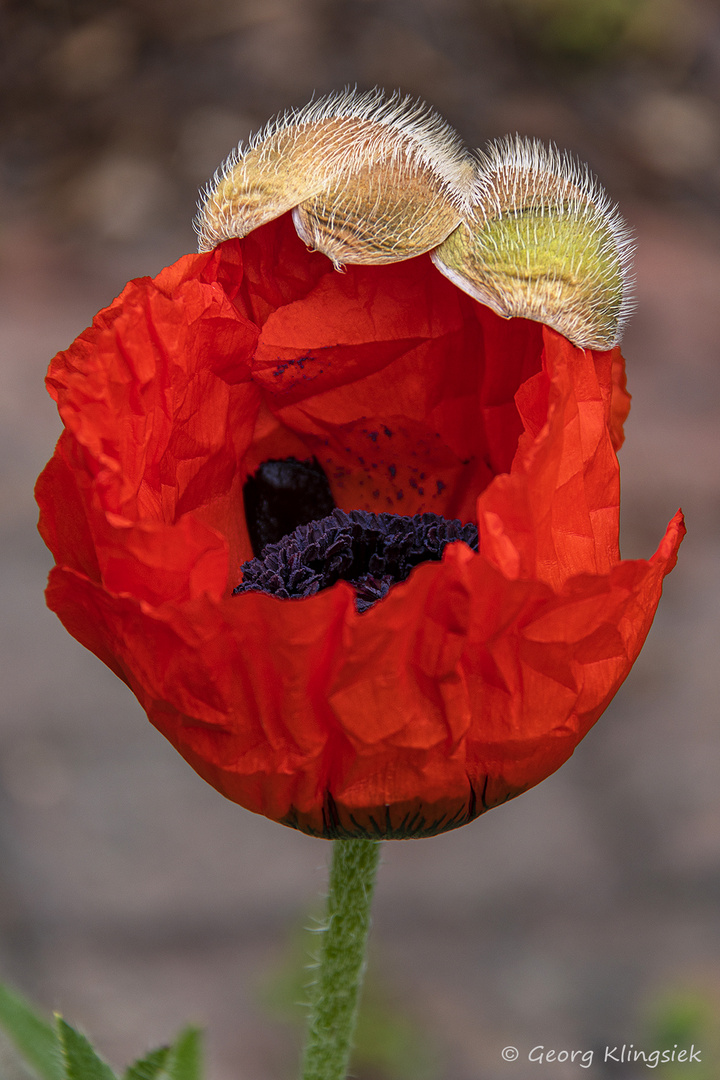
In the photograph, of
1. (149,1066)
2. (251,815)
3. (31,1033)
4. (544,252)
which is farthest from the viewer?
(251,815)

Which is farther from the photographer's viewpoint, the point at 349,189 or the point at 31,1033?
the point at 31,1033

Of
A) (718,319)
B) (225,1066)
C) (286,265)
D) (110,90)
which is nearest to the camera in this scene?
(286,265)

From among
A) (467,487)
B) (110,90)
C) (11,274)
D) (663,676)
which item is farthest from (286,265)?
(110,90)

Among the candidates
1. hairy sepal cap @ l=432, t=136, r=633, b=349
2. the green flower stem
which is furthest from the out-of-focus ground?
hairy sepal cap @ l=432, t=136, r=633, b=349

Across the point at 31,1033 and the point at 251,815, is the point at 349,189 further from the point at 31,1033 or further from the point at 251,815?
the point at 251,815

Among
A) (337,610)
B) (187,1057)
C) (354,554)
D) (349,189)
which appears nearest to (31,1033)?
(187,1057)

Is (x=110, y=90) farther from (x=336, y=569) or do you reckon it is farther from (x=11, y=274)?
(x=336, y=569)

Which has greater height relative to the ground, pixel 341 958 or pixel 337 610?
pixel 337 610

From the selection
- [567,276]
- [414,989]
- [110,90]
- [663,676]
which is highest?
[110,90]
